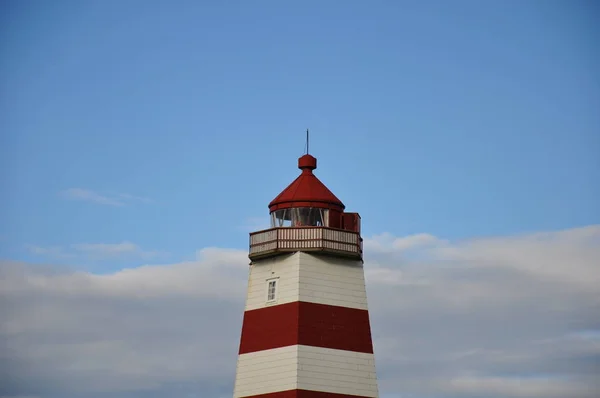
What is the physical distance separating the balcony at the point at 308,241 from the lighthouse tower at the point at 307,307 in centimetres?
4

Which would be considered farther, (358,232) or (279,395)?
(358,232)

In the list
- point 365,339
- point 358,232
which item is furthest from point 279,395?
point 358,232

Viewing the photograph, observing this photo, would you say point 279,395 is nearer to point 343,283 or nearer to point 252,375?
point 252,375

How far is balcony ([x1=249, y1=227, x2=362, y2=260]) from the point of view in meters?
40.2

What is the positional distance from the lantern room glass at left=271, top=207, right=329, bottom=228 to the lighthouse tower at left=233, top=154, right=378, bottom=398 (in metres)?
0.04

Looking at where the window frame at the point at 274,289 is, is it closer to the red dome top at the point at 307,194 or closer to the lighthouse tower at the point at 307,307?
the lighthouse tower at the point at 307,307

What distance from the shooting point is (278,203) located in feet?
137

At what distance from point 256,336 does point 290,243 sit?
360 cm

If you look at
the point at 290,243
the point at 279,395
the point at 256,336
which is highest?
the point at 290,243

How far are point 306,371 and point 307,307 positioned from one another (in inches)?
92.1

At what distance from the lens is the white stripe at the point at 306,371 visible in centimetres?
3853

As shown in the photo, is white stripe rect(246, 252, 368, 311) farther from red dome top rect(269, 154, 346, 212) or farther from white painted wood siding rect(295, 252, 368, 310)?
red dome top rect(269, 154, 346, 212)

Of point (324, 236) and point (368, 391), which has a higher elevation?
point (324, 236)

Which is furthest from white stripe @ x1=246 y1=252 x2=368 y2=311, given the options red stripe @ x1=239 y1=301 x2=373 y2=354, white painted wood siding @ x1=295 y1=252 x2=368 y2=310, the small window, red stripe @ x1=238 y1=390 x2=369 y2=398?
red stripe @ x1=238 y1=390 x2=369 y2=398
